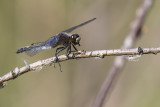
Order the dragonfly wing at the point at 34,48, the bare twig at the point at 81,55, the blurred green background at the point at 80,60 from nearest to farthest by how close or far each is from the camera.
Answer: the bare twig at the point at 81,55, the dragonfly wing at the point at 34,48, the blurred green background at the point at 80,60

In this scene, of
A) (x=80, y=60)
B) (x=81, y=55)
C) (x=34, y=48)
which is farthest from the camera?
(x=80, y=60)

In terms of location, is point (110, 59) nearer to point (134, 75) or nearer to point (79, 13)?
point (134, 75)

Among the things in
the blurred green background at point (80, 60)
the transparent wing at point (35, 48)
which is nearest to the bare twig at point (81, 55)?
the transparent wing at point (35, 48)

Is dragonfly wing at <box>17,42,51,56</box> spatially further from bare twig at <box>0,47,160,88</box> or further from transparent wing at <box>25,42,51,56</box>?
bare twig at <box>0,47,160,88</box>

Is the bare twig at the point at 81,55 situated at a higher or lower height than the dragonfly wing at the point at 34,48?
lower

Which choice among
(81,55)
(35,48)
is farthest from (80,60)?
(81,55)

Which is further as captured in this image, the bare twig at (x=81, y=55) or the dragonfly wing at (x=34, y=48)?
the dragonfly wing at (x=34, y=48)

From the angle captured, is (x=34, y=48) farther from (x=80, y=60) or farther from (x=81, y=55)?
(x=80, y=60)

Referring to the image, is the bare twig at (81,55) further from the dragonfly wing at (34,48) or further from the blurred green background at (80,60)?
the blurred green background at (80,60)

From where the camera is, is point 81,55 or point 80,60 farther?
point 80,60
